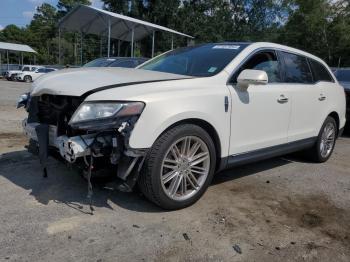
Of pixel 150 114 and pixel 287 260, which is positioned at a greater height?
pixel 150 114

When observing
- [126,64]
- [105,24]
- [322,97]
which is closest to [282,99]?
Result: [322,97]

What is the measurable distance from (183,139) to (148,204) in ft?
2.42

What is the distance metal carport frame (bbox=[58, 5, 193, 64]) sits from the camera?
2429 cm

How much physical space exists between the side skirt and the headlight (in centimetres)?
122

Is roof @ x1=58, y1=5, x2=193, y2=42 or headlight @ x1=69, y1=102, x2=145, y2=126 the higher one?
roof @ x1=58, y1=5, x2=193, y2=42

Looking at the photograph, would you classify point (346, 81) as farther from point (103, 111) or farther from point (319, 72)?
point (103, 111)

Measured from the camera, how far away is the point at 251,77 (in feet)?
12.5

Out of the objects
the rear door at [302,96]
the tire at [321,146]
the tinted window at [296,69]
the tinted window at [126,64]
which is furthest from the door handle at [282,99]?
the tinted window at [126,64]

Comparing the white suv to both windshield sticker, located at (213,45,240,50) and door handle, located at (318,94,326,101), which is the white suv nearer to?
windshield sticker, located at (213,45,240,50)

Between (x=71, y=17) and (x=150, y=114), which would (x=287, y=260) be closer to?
(x=150, y=114)

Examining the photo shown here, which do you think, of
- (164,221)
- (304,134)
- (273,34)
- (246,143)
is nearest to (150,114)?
(164,221)

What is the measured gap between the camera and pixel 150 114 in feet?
10.5

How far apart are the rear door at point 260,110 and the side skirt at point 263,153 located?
5 cm

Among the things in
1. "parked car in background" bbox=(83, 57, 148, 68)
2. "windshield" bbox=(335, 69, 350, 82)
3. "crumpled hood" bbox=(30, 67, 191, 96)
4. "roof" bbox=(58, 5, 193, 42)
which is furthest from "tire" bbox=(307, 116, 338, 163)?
"roof" bbox=(58, 5, 193, 42)
